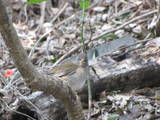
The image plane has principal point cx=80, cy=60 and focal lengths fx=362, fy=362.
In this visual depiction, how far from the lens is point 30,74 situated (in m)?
1.78

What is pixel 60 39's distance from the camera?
17.0ft

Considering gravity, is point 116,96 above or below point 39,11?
below

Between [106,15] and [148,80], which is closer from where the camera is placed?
[148,80]

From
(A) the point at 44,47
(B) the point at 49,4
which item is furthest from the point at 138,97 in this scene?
(B) the point at 49,4

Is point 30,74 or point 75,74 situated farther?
point 75,74

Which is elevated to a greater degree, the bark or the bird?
the bark

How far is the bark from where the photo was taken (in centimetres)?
160

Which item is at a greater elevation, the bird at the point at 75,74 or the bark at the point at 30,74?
the bark at the point at 30,74

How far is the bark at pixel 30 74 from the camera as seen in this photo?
5.24ft

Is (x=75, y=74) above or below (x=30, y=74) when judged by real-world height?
below

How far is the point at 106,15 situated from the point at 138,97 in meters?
3.11

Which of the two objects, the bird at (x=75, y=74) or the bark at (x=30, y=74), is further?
the bird at (x=75, y=74)

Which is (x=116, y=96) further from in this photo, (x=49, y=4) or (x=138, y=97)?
(x=49, y=4)

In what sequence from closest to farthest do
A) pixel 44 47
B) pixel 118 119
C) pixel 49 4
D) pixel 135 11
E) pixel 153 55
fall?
pixel 118 119 < pixel 153 55 < pixel 44 47 < pixel 135 11 < pixel 49 4
